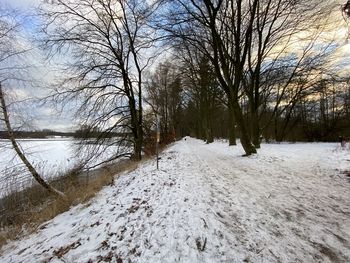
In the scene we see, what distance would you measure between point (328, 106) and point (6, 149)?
126 ft

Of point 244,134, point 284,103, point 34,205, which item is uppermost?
point 284,103

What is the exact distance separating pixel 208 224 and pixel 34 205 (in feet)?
28.4

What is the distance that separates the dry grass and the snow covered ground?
71cm

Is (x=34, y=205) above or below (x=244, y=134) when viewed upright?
below

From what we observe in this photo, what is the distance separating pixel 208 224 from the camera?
480 cm

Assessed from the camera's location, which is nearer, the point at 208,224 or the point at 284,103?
the point at 208,224

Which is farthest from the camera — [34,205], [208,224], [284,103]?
[284,103]

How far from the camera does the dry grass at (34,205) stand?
744cm

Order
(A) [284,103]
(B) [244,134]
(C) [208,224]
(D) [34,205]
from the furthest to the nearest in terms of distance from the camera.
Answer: (A) [284,103]
(B) [244,134]
(D) [34,205]
(C) [208,224]

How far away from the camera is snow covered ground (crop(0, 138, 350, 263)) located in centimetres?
394

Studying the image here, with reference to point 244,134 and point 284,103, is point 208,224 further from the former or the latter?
point 284,103

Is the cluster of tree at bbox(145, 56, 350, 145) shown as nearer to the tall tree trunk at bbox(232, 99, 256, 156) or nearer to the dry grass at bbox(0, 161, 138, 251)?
the tall tree trunk at bbox(232, 99, 256, 156)

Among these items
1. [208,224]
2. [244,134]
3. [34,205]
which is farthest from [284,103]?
[208,224]

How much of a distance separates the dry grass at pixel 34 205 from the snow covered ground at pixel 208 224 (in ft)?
2.32
